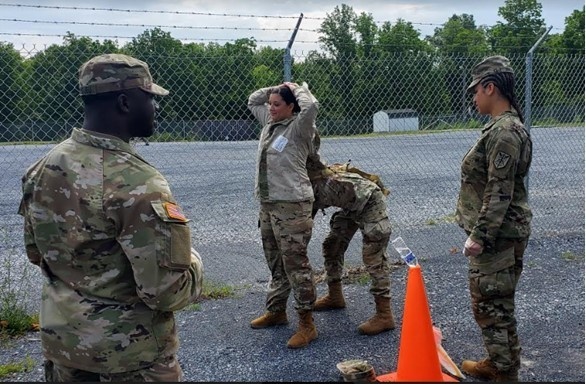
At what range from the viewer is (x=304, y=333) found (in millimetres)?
4500

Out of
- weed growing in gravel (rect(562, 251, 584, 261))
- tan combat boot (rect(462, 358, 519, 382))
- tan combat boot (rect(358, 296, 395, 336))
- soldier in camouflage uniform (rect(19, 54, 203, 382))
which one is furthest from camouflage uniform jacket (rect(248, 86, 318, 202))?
weed growing in gravel (rect(562, 251, 584, 261))

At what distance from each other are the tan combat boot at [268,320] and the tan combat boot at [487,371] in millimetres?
1552

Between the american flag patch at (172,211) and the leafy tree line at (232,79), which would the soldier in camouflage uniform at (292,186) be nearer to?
the leafy tree line at (232,79)

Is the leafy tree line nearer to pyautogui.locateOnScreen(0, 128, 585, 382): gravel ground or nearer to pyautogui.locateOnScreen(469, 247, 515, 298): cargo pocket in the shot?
pyautogui.locateOnScreen(0, 128, 585, 382): gravel ground

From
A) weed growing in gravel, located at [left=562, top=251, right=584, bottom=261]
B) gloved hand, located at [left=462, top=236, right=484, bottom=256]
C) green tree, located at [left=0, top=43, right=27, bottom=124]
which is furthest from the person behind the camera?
weed growing in gravel, located at [left=562, top=251, right=584, bottom=261]

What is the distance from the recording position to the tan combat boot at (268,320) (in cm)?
484

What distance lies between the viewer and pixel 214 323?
4.92 meters

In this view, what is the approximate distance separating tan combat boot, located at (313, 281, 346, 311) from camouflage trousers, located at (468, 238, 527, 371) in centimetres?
165

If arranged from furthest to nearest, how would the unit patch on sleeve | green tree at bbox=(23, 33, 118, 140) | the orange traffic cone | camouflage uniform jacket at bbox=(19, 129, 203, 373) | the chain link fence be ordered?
the chain link fence → green tree at bbox=(23, 33, 118, 140) → the unit patch on sleeve → the orange traffic cone → camouflage uniform jacket at bbox=(19, 129, 203, 373)

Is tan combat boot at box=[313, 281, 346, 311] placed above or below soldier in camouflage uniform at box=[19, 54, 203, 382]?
below

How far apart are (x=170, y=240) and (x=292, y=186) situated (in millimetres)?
2368

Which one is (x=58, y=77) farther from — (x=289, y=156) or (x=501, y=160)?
(x=501, y=160)

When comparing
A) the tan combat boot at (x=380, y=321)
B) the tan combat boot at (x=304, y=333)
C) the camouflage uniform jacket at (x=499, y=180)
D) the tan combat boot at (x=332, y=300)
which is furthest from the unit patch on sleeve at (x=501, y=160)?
the tan combat boot at (x=332, y=300)

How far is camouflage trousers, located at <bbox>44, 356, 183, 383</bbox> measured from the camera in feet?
7.48
